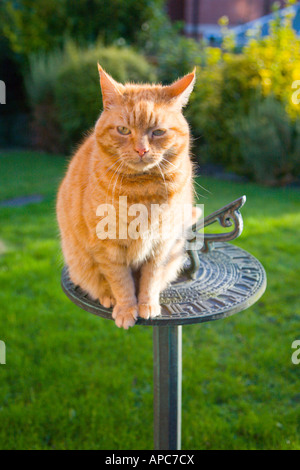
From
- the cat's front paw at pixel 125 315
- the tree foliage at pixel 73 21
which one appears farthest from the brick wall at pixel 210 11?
the cat's front paw at pixel 125 315

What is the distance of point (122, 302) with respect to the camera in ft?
4.90

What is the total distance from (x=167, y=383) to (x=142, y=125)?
983 millimetres

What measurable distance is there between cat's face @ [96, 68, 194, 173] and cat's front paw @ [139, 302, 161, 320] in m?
0.47

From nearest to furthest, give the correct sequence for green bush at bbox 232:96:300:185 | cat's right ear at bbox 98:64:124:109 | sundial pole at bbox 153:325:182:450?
1. cat's right ear at bbox 98:64:124:109
2. sundial pole at bbox 153:325:182:450
3. green bush at bbox 232:96:300:185

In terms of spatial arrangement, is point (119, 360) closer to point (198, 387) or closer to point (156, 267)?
point (198, 387)

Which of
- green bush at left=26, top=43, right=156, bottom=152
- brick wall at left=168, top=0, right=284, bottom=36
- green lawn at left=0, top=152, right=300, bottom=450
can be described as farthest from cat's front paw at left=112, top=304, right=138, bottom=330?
brick wall at left=168, top=0, right=284, bottom=36

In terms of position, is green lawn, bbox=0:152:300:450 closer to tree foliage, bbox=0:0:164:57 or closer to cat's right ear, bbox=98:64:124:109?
cat's right ear, bbox=98:64:124:109

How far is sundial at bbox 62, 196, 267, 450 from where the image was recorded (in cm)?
140

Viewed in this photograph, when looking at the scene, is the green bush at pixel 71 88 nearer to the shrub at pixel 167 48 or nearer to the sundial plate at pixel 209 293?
the shrub at pixel 167 48

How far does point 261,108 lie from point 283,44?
962 mm

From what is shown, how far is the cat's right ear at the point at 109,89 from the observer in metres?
1.42

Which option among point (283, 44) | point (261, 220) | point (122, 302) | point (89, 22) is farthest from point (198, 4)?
point (122, 302)

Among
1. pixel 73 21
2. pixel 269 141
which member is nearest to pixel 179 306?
pixel 269 141

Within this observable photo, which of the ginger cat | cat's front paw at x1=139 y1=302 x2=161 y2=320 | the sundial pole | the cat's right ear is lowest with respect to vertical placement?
the sundial pole
